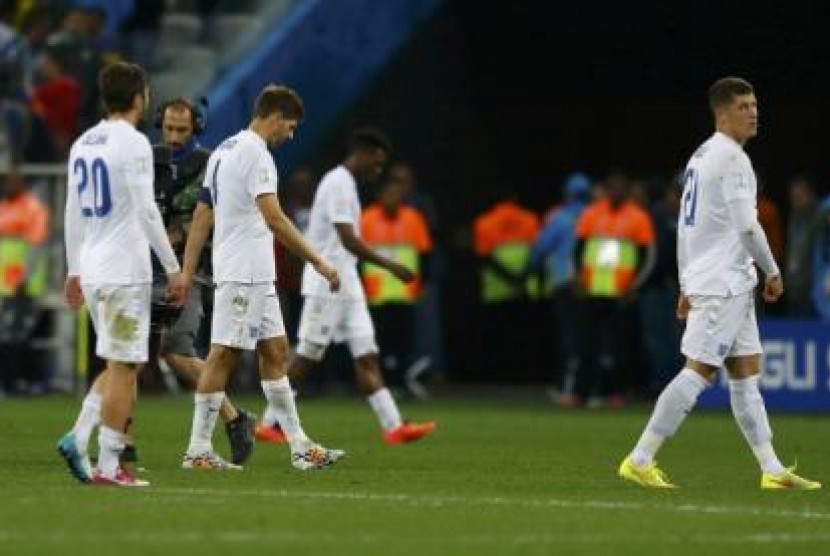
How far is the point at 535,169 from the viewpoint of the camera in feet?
107

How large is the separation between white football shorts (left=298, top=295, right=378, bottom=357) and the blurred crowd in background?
21.3 ft

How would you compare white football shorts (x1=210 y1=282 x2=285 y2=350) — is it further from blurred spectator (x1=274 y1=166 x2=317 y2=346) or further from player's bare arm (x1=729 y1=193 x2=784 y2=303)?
blurred spectator (x1=274 y1=166 x2=317 y2=346)

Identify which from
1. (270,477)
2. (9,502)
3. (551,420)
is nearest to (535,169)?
(551,420)

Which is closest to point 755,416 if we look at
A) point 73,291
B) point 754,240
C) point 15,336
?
point 754,240

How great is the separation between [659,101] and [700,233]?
53.9ft

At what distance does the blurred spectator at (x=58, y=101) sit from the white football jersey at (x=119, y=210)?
1439 centimetres

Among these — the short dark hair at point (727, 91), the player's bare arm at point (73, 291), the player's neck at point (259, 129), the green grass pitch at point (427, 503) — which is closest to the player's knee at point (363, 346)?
the green grass pitch at point (427, 503)

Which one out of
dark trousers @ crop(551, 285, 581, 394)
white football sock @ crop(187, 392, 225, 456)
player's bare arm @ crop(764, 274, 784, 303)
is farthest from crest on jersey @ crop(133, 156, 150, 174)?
dark trousers @ crop(551, 285, 581, 394)

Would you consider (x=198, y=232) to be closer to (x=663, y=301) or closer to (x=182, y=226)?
(x=182, y=226)

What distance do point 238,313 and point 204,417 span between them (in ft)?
2.13

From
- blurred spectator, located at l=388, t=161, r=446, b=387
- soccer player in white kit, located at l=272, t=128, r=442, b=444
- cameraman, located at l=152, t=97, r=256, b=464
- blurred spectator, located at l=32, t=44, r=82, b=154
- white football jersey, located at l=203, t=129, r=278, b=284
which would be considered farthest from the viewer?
blurred spectator, located at l=388, t=161, r=446, b=387

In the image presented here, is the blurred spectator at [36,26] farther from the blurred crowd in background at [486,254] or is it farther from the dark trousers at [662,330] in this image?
the dark trousers at [662,330]

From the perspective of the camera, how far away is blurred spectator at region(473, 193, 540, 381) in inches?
1192

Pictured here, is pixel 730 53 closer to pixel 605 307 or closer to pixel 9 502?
pixel 605 307
